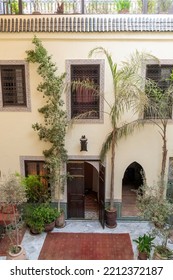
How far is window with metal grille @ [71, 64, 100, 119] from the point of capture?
415 inches

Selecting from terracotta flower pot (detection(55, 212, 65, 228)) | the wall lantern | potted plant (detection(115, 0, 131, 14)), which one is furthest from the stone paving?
potted plant (detection(115, 0, 131, 14))

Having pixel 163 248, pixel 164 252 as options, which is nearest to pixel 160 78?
pixel 163 248

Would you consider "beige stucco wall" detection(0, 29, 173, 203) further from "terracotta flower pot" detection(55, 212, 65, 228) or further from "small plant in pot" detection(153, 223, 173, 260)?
"small plant in pot" detection(153, 223, 173, 260)

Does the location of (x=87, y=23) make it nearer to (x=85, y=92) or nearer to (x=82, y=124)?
(x=85, y=92)

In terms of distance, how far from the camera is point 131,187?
1509cm

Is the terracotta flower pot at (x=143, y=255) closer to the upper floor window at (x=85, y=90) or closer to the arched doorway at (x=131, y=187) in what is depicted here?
the arched doorway at (x=131, y=187)

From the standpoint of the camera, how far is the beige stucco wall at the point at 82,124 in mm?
10156

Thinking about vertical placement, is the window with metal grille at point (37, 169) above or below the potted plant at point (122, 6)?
below

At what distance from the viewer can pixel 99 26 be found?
9.97 metres

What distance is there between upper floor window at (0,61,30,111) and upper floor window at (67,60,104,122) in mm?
1571

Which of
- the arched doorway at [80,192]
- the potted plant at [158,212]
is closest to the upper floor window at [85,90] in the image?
the arched doorway at [80,192]

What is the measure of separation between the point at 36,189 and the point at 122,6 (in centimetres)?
711

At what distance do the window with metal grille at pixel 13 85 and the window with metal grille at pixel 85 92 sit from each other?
1.79 metres

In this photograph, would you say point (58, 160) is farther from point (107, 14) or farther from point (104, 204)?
point (107, 14)
